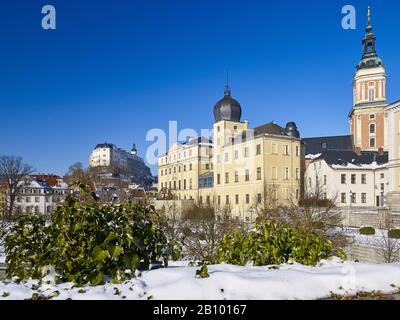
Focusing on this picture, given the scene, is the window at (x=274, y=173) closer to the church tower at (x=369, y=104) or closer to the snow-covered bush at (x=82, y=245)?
the church tower at (x=369, y=104)

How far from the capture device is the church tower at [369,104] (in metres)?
66.4

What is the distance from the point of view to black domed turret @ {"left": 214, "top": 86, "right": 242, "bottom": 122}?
Answer: 54500 mm

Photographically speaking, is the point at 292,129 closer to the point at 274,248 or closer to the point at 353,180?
the point at 353,180

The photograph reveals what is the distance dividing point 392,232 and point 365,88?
171ft

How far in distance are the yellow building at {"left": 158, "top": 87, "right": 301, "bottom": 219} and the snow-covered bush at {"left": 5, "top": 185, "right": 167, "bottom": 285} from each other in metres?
33.8

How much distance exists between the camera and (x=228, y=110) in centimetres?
5444

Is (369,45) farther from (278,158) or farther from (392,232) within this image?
(392,232)

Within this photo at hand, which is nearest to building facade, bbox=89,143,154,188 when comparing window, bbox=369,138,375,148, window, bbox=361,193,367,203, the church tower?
the church tower

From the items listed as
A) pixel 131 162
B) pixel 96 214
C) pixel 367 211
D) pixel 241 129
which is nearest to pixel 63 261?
pixel 96 214

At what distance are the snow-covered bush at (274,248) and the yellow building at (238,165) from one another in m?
32.4

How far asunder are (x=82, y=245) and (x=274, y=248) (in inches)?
109

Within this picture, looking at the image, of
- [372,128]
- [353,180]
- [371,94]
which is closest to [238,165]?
[353,180]

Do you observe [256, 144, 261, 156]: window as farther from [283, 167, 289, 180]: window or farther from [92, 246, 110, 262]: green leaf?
[92, 246, 110, 262]: green leaf

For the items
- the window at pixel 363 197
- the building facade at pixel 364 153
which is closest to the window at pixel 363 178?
the building facade at pixel 364 153
